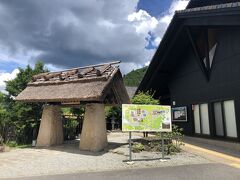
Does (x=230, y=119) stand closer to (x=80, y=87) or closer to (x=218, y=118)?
(x=218, y=118)

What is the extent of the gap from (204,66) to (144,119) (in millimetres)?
7693

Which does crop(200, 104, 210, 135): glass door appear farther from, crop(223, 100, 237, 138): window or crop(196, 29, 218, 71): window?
crop(196, 29, 218, 71): window

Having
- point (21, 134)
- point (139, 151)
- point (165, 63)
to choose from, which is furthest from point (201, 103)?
point (21, 134)

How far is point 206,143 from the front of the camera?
52.5 feet

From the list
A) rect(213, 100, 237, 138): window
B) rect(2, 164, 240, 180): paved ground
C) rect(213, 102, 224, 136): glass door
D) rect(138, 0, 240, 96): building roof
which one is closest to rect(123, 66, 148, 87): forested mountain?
rect(138, 0, 240, 96): building roof

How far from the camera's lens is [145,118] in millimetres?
11141

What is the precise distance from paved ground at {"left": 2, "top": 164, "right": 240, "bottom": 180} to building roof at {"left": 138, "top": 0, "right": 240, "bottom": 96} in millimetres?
6683

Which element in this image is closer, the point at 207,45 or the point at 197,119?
the point at 207,45

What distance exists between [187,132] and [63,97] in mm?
9985

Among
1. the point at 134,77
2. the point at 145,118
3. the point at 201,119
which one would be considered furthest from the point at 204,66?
the point at 134,77

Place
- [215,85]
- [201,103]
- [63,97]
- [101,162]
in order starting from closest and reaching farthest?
[101,162]
[63,97]
[215,85]
[201,103]

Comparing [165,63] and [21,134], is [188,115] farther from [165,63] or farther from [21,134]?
[21,134]

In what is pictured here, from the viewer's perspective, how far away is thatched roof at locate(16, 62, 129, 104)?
524 inches

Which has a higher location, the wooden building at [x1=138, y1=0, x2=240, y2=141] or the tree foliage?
the wooden building at [x1=138, y1=0, x2=240, y2=141]
